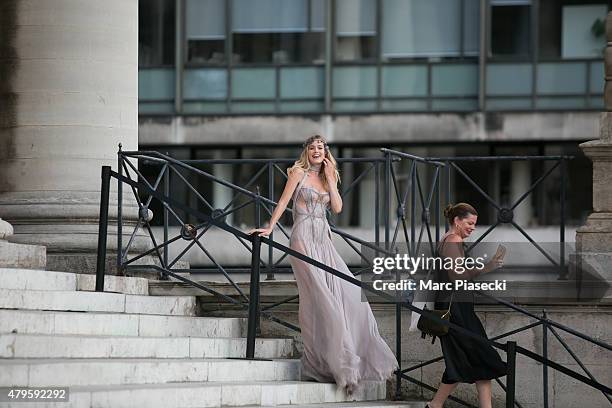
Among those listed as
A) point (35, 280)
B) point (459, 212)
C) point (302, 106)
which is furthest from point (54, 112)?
point (302, 106)

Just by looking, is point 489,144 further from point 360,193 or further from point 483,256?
point 483,256

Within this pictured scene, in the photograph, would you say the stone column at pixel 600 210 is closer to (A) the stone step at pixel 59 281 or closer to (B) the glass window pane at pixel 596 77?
(A) the stone step at pixel 59 281

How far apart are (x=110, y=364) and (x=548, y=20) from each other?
28.8 m

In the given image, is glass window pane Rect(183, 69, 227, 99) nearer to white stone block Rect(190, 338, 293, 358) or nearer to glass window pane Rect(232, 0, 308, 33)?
glass window pane Rect(232, 0, 308, 33)

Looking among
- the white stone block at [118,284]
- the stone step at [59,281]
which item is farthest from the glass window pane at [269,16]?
the stone step at [59,281]

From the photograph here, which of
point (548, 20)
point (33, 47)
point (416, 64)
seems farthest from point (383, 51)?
point (33, 47)

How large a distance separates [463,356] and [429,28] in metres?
26.7

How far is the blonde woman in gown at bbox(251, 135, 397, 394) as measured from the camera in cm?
1403

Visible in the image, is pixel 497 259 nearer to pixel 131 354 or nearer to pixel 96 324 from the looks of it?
pixel 131 354

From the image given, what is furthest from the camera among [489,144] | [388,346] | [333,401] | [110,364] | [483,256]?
[489,144]

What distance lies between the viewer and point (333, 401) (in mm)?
13922

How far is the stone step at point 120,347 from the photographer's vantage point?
12.5 metres

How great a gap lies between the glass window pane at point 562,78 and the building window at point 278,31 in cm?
496

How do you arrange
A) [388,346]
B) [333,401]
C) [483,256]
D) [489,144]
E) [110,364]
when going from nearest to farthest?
[110,364] → [333,401] → [388,346] → [483,256] → [489,144]
